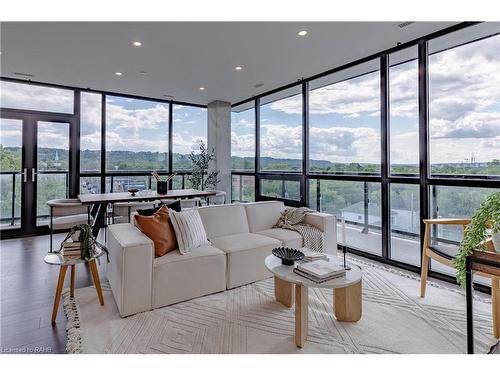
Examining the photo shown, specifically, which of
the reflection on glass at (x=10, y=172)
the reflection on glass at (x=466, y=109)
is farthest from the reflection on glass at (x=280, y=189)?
the reflection on glass at (x=10, y=172)

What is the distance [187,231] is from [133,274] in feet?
2.03

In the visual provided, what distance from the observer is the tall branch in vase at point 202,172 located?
21.2 ft

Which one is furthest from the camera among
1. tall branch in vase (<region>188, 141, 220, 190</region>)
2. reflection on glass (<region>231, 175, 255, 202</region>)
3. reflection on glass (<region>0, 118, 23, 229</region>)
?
tall branch in vase (<region>188, 141, 220, 190</region>)

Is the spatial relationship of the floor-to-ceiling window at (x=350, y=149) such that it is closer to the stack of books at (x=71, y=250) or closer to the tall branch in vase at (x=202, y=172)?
the tall branch in vase at (x=202, y=172)

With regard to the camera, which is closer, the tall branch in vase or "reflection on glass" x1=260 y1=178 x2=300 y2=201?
"reflection on glass" x1=260 y1=178 x2=300 y2=201

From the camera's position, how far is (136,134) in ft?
20.0

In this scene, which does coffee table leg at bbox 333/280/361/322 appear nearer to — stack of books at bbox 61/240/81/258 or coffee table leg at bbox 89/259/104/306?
coffee table leg at bbox 89/259/104/306

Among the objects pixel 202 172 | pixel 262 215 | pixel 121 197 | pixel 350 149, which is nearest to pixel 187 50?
pixel 121 197

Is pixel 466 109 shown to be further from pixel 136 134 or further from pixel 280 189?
pixel 136 134

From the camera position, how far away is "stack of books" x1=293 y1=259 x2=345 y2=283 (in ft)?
6.15

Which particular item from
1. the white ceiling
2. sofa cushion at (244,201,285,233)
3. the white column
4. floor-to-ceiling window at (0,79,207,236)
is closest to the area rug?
sofa cushion at (244,201,285,233)

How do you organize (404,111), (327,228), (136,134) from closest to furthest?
1. (327,228)
2. (404,111)
3. (136,134)

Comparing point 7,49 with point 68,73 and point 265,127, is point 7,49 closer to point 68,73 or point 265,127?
point 68,73

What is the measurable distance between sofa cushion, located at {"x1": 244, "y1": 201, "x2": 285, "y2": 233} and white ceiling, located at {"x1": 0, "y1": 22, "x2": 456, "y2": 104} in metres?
2.02
